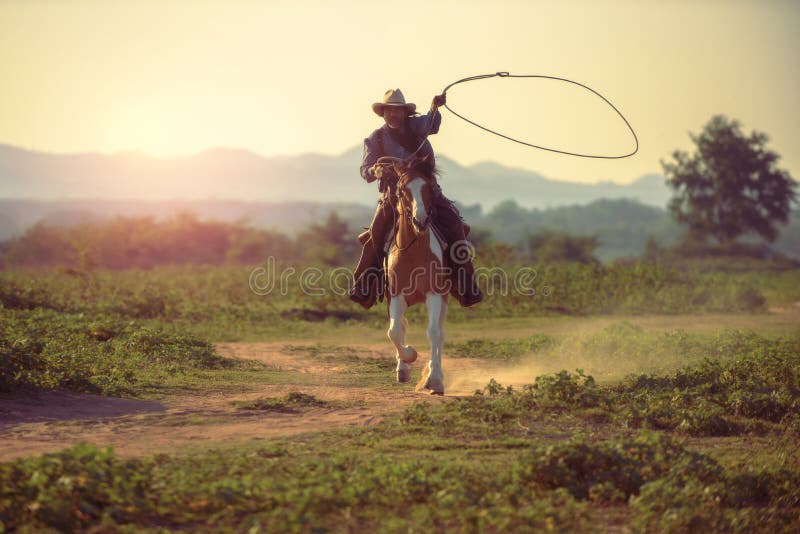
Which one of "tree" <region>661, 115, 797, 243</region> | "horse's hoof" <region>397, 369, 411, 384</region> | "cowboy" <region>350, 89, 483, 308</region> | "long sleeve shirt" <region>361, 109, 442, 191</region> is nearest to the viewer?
"cowboy" <region>350, 89, 483, 308</region>

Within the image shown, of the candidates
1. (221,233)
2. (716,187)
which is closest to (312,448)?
(221,233)

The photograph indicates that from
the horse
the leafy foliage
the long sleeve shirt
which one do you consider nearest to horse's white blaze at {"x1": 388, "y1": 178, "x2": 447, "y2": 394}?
the horse

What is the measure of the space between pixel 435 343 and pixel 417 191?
1.76 metres

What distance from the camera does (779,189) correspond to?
5291cm

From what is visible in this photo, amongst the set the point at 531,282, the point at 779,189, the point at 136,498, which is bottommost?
the point at 136,498

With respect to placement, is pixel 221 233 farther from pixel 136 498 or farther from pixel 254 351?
pixel 136 498

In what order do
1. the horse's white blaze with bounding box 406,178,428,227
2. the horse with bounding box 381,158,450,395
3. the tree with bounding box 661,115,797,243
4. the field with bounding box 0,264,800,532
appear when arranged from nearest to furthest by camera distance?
the field with bounding box 0,264,800,532 < the horse's white blaze with bounding box 406,178,428,227 < the horse with bounding box 381,158,450,395 < the tree with bounding box 661,115,797,243

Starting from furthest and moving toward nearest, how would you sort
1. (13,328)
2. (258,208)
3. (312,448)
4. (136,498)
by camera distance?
(258,208), (13,328), (312,448), (136,498)

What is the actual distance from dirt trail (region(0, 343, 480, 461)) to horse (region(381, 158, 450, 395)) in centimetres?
67

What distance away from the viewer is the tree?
53.1 meters

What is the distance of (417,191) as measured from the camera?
10102 mm

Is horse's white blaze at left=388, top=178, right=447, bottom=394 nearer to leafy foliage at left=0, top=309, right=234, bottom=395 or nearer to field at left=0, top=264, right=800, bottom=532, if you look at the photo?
field at left=0, top=264, right=800, bottom=532

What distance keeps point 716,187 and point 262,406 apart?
49366mm

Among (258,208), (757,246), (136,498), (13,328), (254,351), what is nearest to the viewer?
(136,498)
